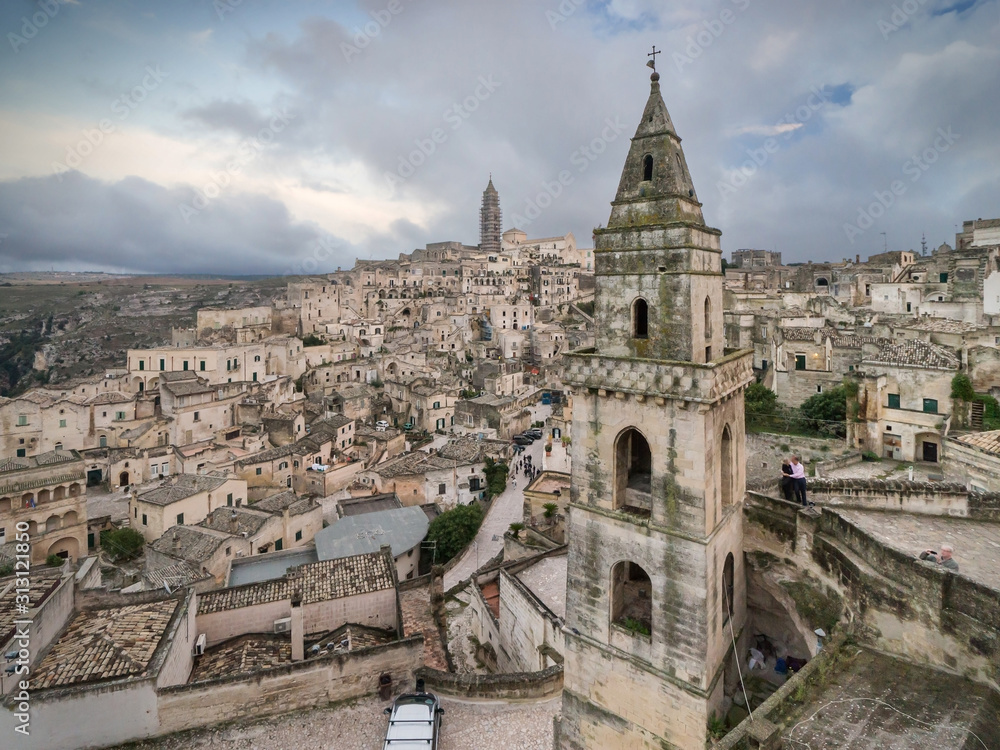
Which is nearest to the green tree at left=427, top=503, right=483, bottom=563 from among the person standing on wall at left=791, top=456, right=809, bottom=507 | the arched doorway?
the person standing on wall at left=791, top=456, right=809, bottom=507

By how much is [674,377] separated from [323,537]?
59.8 feet

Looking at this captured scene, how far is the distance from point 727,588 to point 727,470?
199cm

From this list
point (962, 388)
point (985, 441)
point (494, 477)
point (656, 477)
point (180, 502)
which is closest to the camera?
point (656, 477)

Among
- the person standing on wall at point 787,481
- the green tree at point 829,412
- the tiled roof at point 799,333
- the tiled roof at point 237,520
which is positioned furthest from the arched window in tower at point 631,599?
the tiled roof at point 799,333

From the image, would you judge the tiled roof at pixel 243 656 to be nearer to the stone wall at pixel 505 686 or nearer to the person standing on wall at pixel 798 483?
the stone wall at pixel 505 686

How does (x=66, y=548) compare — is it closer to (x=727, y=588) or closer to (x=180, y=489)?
(x=180, y=489)

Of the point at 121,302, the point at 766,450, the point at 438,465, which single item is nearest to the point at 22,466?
the point at 438,465

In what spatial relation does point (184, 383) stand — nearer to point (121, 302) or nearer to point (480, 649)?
point (480, 649)

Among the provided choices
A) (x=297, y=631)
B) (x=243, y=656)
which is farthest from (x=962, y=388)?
(x=243, y=656)

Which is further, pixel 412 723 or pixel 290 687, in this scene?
pixel 290 687

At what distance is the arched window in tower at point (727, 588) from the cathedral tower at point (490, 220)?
11100 cm

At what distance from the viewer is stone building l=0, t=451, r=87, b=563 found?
24547 mm

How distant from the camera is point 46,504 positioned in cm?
2547

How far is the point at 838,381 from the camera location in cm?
2791
